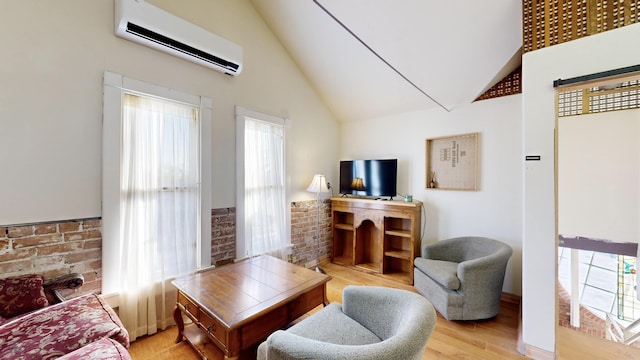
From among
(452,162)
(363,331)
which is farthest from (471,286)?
(452,162)

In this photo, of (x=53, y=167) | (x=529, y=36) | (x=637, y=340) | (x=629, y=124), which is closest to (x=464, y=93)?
(x=529, y=36)

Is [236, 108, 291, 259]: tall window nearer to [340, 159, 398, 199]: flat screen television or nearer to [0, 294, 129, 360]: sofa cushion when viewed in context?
[340, 159, 398, 199]: flat screen television

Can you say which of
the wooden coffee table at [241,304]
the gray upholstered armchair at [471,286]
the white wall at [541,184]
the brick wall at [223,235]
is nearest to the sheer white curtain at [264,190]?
the brick wall at [223,235]

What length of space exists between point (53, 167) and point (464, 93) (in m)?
A: 3.96

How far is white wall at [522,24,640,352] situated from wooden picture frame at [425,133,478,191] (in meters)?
1.19

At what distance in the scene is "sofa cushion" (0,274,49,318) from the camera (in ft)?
4.63

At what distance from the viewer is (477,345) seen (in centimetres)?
197

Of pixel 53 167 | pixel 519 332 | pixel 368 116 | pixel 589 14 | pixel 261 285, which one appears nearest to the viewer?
pixel 589 14

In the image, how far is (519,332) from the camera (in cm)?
208

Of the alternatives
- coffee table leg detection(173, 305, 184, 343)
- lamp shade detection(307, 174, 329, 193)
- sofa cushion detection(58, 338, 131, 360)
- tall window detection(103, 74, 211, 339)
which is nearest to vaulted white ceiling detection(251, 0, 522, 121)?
lamp shade detection(307, 174, 329, 193)

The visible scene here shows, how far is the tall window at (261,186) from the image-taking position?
275cm

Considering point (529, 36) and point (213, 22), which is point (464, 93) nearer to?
point (529, 36)

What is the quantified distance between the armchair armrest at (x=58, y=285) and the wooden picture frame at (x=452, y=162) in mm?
3670

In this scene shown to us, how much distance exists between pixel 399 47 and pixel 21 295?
3.50m
